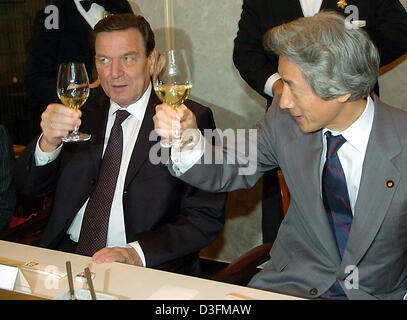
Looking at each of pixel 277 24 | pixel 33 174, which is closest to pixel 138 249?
pixel 33 174

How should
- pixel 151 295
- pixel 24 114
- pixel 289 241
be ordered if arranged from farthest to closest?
pixel 24 114, pixel 289 241, pixel 151 295

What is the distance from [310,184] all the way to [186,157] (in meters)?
0.42

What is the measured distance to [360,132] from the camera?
1795mm

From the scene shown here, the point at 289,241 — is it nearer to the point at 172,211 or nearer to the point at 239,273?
the point at 239,273

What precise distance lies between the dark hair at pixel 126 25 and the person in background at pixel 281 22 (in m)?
0.61

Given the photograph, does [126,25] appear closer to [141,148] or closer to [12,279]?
[141,148]

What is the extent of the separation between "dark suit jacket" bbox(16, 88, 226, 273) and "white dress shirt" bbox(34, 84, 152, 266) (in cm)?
3

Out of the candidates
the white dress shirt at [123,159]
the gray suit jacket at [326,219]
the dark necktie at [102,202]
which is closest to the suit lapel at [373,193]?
the gray suit jacket at [326,219]

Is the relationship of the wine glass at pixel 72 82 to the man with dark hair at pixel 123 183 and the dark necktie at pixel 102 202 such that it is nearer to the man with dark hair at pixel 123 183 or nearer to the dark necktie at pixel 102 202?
the man with dark hair at pixel 123 183

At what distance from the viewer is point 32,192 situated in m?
2.27

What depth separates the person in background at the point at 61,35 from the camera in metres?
3.02

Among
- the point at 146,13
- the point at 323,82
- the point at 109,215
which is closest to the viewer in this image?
the point at 323,82
